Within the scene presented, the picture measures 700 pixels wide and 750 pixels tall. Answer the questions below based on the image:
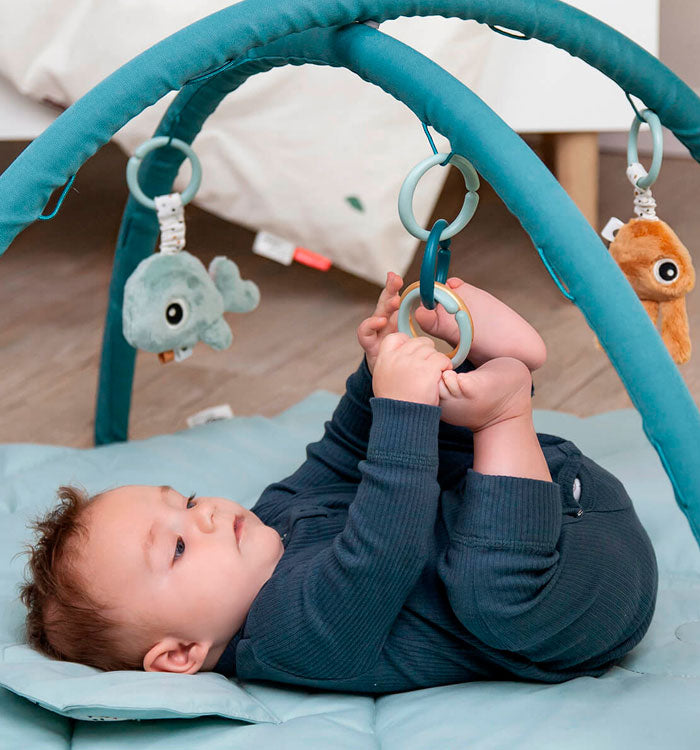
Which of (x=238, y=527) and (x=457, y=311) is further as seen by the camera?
(x=238, y=527)

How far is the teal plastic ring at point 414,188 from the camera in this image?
77 cm

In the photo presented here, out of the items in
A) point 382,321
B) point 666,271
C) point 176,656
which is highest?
point 666,271

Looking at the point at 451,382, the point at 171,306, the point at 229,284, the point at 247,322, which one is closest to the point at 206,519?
the point at 451,382

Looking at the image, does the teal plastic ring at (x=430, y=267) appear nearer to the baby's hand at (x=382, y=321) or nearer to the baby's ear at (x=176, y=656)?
the baby's hand at (x=382, y=321)

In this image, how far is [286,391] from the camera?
175cm

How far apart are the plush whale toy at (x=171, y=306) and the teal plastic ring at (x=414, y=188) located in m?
0.46

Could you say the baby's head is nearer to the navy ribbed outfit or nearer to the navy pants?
the navy ribbed outfit

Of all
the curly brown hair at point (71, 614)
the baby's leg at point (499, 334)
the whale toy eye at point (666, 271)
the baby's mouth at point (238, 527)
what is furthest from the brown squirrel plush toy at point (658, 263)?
the curly brown hair at point (71, 614)

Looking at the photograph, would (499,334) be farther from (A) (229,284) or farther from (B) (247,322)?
(B) (247,322)

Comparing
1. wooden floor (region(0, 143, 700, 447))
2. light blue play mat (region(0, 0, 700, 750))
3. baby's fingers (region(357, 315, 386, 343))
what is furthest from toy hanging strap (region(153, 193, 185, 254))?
wooden floor (region(0, 143, 700, 447))

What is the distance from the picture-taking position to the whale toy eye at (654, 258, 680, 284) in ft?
3.20

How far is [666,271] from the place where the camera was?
98 centimetres

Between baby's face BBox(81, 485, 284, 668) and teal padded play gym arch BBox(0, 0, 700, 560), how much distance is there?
268 millimetres

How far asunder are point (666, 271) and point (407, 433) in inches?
14.3
